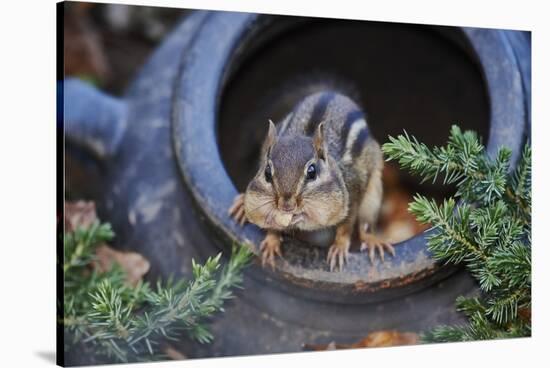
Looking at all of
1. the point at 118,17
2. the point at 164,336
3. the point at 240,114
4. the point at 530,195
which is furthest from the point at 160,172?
the point at 530,195

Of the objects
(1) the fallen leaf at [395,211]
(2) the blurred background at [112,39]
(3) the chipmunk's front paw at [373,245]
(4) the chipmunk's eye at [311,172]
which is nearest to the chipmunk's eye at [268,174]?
(4) the chipmunk's eye at [311,172]

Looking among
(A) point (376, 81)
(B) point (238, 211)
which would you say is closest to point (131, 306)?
(B) point (238, 211)

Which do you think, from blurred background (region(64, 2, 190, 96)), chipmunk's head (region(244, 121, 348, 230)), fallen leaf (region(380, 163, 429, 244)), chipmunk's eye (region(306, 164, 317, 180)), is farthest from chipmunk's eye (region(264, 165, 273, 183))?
blurred background (region(64, 2, 190, 96))

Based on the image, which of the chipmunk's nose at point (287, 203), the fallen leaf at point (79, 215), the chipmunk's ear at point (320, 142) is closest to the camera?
the chipmunk's nose at point (287, 203)

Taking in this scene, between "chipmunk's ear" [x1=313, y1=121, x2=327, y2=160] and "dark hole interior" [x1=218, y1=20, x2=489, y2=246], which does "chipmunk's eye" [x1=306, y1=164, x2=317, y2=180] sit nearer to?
"chipmunk's ear" [x1=313, y1=121, x2=327, y2=160]

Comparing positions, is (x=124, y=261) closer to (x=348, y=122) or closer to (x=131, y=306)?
(x=131, y=306)

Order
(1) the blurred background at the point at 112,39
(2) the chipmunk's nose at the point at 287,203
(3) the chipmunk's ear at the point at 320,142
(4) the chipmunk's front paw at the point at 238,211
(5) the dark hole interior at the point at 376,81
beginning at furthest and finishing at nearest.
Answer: (1) the blurred background at the point at 112,39, (5) the dark hole interior at the point at 376,81, (4) the chipmunk's front paw at the point at 238,211, (3) the chipmunk's ear at the point at 320,142, (2) the chipmunk's nose at the point at 287,203

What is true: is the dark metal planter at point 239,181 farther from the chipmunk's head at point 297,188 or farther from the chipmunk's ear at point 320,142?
the chipmunk's ear at point 320,142

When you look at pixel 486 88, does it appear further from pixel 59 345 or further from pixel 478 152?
pixel 59 345
